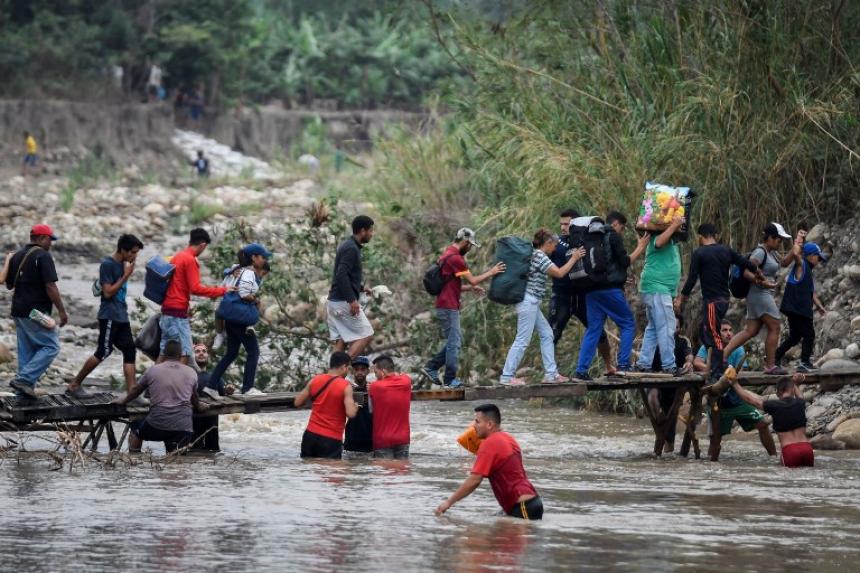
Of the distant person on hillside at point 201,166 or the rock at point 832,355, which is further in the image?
the distant person on hillside at point 201,166

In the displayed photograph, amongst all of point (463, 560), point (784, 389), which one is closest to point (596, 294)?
point (784, 389)

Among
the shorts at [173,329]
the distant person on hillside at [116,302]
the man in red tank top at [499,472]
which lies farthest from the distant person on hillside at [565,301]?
the distant person on hillside at [116,302]

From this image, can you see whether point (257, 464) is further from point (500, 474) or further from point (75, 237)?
point (75, 237)

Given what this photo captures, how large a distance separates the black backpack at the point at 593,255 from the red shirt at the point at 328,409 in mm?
2567

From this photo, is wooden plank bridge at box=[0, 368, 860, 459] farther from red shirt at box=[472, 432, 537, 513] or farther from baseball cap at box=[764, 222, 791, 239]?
red shirt at box=[472, 432, 537, 513]

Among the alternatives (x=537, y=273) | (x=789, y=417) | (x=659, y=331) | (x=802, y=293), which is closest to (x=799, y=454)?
(x=789, y=417)

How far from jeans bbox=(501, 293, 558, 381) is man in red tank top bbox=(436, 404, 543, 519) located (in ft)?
10.9

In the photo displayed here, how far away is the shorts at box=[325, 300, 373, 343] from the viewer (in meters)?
16.2

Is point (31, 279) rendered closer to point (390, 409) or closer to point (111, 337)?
point (111, 337)

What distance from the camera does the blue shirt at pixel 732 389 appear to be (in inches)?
661

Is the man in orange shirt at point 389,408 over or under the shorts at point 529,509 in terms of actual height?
over

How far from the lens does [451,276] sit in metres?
16.1

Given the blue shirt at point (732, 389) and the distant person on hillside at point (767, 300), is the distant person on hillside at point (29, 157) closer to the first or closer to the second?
the blue shirt at point (732, 389)

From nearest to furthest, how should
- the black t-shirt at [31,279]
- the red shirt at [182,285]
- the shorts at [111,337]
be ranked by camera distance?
the black t-shirt at [31,279]
the red shirt at [182,285]
the shorts at [111,337]
